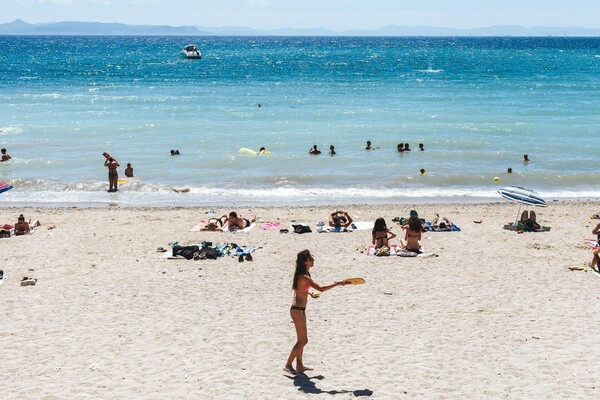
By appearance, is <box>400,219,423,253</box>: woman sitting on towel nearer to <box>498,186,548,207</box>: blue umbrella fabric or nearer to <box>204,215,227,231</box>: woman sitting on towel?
<box>498,186,548,207</box>: blue umbrella fabric

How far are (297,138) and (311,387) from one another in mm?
28313

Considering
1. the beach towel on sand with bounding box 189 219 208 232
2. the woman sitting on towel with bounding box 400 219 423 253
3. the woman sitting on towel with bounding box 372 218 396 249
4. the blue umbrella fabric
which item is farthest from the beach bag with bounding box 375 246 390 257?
the beach towel on sand with bounding box 189 219 208 232

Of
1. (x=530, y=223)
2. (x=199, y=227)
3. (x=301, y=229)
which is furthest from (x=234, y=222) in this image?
(x=530, y=223)

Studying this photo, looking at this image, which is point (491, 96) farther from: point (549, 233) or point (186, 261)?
point (186, 261)

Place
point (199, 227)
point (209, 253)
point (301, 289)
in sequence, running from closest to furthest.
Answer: point (301, 289) < point (209, 253) < point (199, 227)

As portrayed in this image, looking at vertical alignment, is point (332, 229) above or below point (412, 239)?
below

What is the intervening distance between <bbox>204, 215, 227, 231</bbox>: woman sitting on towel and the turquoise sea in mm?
4335

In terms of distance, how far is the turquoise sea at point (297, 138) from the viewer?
86.1 ft

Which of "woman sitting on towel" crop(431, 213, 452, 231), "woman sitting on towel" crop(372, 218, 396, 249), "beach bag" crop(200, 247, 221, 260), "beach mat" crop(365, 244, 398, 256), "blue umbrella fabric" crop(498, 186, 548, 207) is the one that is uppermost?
"blue umbrella fabric" crop(498, 186, 548, 207)

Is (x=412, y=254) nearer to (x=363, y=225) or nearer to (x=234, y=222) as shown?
(x=363, y=225)

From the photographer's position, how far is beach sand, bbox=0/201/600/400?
9.37 metres

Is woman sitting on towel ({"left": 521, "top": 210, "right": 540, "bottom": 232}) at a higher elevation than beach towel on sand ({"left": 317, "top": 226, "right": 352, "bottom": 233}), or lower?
higher

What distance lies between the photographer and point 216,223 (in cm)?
1928

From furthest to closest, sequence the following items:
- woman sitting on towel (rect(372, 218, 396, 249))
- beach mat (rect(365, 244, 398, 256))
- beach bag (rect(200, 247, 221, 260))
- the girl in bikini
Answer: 1. beach mat (rect(365, 244, 398, 256))
2. woman sitting on towel (rect(372, 218, 396, 249))
3. beach bag (rect(200, 247, 221, 260))
4. the girl in bikini
